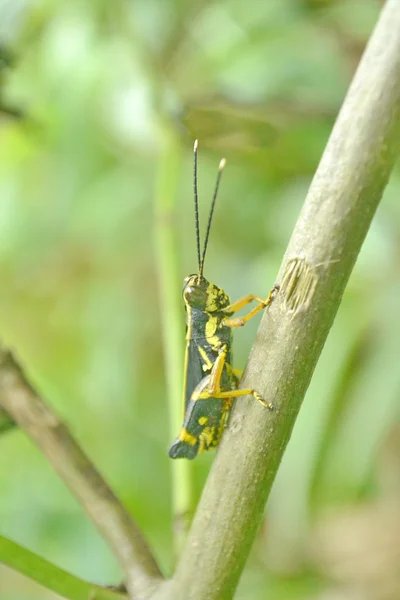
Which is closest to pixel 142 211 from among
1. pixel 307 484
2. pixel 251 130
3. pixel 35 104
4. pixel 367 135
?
pixel 35 104

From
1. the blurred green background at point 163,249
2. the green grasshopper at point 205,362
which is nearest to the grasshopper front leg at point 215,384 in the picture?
the green grasshopper at point 205,362

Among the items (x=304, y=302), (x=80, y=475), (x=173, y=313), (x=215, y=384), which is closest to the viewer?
(x=304, y=302)

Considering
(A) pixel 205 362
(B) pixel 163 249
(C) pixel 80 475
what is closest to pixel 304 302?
(C) pixel 80 475

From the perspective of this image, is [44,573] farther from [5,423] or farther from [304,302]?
[304,302]

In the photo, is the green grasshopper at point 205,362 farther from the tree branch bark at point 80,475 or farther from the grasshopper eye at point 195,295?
the tree branch bark at point 80,475

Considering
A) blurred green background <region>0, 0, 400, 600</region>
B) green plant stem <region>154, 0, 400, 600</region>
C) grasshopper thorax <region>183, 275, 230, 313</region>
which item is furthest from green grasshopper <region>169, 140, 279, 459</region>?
green plant stem <region>154, 0, 400, 600</region>

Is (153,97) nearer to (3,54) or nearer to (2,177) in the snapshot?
(3,54)
